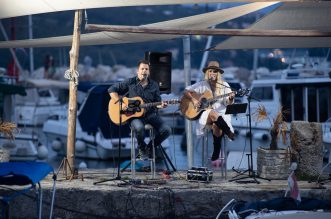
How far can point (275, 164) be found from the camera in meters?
10.1

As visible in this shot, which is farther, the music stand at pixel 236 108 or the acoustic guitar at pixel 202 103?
the acoustic guitar at pixel 202 103

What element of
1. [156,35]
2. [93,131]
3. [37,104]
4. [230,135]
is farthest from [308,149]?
[37,104]

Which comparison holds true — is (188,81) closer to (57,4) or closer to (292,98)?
(57,4)

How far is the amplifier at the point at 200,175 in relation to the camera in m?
9.88

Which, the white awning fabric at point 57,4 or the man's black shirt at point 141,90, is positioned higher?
the white awning fabric at point 57,4

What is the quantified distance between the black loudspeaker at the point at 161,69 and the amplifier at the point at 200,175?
2.05 metres

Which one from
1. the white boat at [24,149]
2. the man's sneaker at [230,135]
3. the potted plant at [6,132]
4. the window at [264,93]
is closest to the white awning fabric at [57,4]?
the potted plant at [6,132]

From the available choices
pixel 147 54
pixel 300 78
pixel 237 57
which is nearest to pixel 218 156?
pixel 147 54

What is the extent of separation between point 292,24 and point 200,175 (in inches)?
130

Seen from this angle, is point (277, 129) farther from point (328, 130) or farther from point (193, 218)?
point (328, 130)

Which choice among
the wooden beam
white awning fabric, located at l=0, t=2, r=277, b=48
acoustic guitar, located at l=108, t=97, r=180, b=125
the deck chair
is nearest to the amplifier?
acoustic guitar, located at l=108, t=97, r=180, b=125

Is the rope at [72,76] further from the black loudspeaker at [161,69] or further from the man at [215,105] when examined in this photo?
the black loudspeaker at [161,69]

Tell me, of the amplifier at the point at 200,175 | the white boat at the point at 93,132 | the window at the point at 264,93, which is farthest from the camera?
the window at the point at 264,93

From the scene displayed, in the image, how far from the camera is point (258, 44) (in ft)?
41.6
